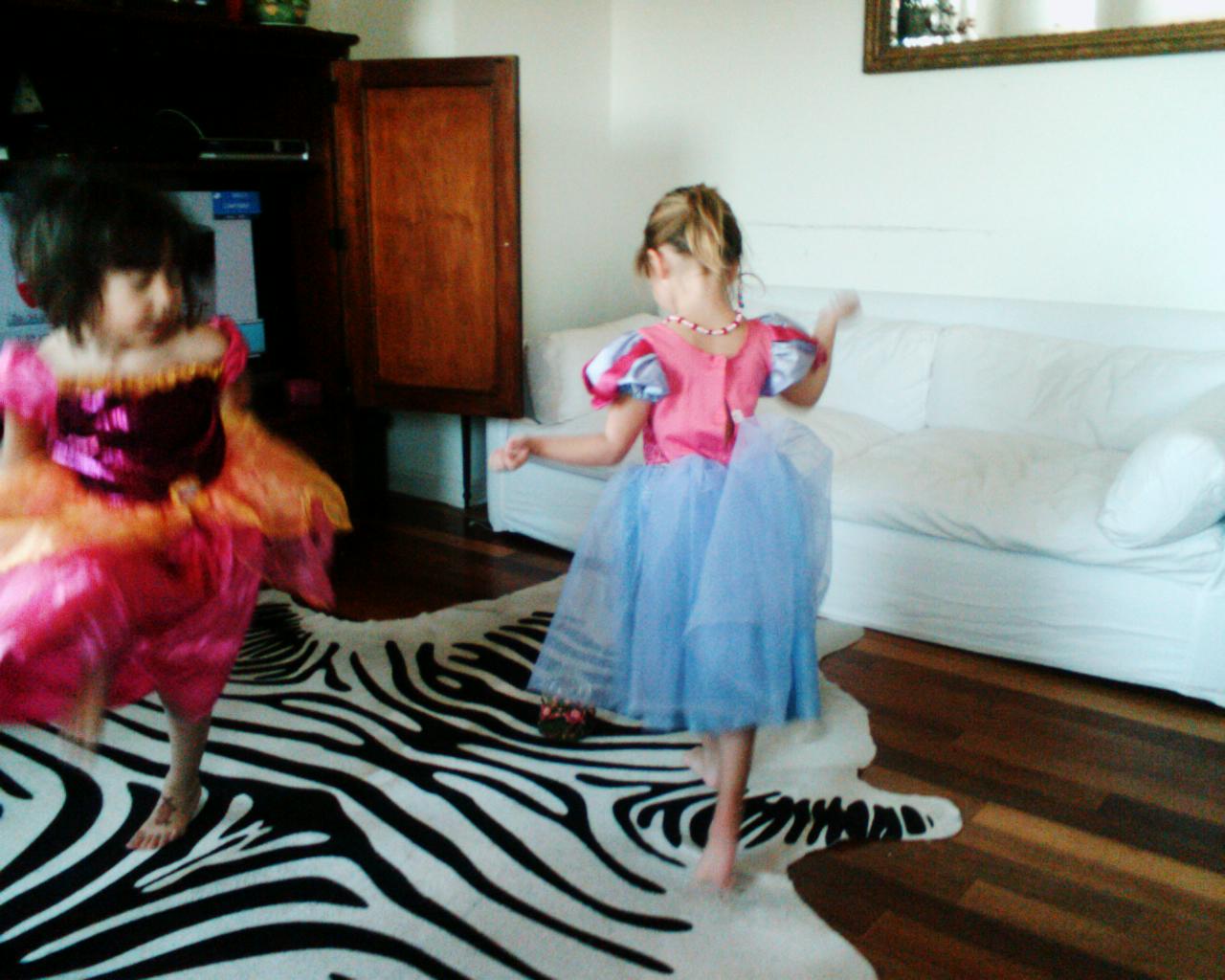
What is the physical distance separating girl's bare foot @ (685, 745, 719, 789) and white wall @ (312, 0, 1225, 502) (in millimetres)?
2086

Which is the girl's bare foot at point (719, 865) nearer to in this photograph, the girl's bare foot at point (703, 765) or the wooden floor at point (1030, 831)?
the wooden floor at point (1030, 831)

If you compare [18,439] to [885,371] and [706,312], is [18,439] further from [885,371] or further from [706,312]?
[885,371]

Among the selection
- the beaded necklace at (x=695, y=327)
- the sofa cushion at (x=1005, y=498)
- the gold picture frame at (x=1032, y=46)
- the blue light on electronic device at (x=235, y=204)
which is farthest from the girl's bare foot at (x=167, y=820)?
the gold picture frame at (x=1032, y=46)

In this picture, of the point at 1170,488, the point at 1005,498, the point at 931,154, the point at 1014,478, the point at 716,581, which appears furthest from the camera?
the point at 931,154

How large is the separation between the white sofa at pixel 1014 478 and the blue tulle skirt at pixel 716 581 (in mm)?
931

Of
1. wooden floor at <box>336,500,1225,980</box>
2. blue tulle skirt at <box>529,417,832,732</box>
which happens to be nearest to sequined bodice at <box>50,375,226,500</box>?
blue tulle skirt at <box>529,417,832,732</box>

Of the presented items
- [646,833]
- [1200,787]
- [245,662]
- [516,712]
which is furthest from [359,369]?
[1200,787]

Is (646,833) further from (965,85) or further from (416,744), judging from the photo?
(965,85)

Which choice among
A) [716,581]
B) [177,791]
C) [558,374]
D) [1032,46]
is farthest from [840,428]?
[177,791]

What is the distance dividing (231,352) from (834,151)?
8.47 feet

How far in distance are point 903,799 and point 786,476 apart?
27.9 inches

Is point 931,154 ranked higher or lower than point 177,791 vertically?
higher

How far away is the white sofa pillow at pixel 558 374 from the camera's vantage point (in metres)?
3.43

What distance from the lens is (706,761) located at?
2.13 meters
